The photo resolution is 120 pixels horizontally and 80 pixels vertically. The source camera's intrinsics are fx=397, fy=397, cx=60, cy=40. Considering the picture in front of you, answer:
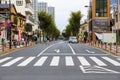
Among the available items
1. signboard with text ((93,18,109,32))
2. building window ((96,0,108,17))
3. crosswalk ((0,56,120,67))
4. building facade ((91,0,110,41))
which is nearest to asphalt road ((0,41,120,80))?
crosswalk ((0,56,120,67))

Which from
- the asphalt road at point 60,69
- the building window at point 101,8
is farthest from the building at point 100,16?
the asphalt road at point 60,69

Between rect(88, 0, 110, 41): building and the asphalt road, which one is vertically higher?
rect(88, 0, 110, 41): building

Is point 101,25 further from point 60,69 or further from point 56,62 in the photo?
point 60,69

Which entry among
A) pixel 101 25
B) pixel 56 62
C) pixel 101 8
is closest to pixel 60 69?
pixel 56 62

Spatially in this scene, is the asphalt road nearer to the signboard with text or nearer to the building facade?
the signboard with text

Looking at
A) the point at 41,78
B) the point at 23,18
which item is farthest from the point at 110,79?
the point at 23,18

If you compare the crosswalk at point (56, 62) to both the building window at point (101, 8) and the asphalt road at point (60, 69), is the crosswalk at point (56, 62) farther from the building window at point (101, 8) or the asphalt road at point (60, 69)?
the building window at point (101, 8)

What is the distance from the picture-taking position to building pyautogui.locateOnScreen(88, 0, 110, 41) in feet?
317

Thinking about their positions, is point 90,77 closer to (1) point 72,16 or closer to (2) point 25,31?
(2) point 25,31

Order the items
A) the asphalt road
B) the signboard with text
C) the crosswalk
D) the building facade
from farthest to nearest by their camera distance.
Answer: the building facade → the signboard with text → the crosswalk → the asphalt road

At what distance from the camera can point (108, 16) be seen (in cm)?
9869

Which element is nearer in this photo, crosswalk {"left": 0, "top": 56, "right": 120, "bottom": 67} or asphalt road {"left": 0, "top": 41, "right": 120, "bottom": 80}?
asphalt road {"left": 0, "top": 41, "right": 120, "bottom": 80}

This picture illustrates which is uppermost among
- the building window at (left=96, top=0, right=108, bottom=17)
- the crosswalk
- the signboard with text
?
the building window at (left=96, top=0, right=108, bottom=17)

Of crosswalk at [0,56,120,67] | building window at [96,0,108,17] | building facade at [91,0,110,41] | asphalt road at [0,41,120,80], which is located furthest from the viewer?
building window at [96,0,108,17]
